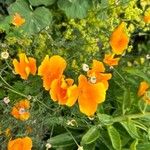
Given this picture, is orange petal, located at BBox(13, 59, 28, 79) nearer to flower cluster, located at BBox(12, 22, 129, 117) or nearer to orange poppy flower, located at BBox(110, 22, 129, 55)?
flower cluster, located at BBox(12, 22, 129, 117)

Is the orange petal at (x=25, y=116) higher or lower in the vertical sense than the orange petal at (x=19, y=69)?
lower

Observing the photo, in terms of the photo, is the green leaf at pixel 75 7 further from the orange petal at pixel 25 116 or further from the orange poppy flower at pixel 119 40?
the orange petal at pixel 25 116

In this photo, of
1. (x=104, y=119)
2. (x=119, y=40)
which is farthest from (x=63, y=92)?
(x=119, y=40)

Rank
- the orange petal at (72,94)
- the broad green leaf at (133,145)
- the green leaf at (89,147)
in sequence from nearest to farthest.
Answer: the orange petal at (72,94), the broad green leaf at (133,145), the green leaf at (89,147)

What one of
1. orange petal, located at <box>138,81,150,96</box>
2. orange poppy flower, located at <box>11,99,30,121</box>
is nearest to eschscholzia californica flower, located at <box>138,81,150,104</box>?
orange petal, located at <box>138,81,150,96</box>

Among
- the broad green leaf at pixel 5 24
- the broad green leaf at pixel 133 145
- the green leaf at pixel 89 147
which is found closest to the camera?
the broad green leaf at pixel 133 145

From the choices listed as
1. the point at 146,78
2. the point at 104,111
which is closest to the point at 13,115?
the point at 104,111

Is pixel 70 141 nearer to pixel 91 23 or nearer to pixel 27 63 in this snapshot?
pixel 27 63

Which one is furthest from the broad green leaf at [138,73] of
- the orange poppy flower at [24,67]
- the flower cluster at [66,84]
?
the orange poppy flower at [24,67]
